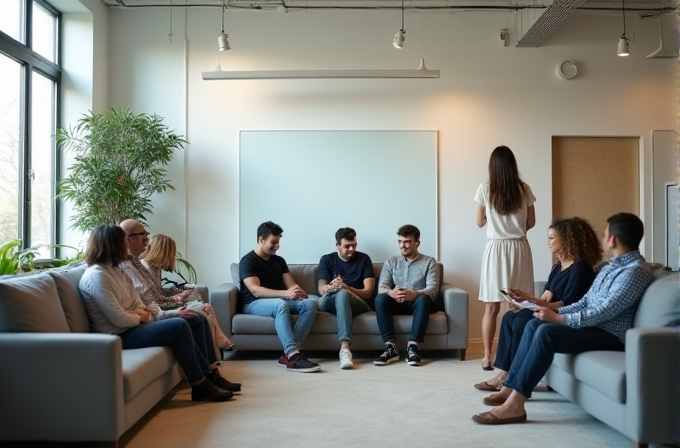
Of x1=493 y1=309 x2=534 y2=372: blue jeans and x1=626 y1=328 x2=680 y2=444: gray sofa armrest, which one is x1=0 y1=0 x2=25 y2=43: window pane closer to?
x1=493 y1=309 x2=534 y2=372: blue jeans

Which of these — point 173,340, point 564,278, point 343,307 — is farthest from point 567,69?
point 173,340

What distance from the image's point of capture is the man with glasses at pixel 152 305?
166 inches

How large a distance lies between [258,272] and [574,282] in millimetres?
2593

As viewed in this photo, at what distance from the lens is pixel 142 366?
3.40 m

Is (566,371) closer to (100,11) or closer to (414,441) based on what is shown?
(414,441)

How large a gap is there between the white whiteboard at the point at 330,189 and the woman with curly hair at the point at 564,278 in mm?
2192

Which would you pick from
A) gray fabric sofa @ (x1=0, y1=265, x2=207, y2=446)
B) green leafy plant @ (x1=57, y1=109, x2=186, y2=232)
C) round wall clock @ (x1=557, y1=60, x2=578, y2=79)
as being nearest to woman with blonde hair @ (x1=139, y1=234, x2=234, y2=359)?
green leafy plant @ (x1=57, y1=109, x2=186, y2=232)

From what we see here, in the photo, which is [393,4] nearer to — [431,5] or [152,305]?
[431,5]

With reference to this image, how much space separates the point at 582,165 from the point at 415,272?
2.10m

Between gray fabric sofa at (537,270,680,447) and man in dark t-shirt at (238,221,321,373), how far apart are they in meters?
2.26

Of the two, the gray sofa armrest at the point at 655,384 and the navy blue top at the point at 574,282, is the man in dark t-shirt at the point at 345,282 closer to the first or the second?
the navy blue top at the point at 574,282

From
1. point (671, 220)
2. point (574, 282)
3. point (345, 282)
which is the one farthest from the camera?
point (671, 220)

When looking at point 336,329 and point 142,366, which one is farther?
point 336,329

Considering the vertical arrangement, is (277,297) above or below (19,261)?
below
